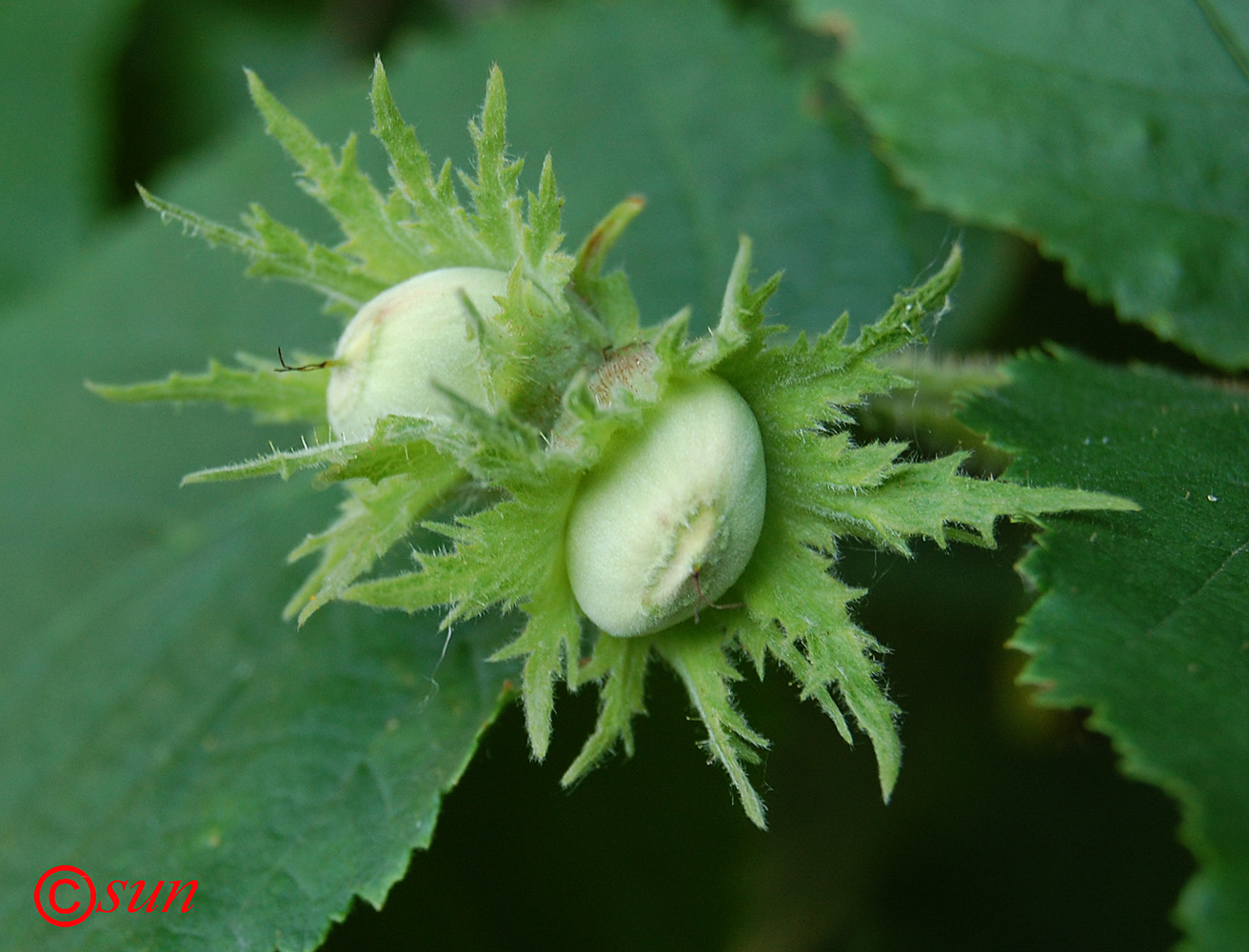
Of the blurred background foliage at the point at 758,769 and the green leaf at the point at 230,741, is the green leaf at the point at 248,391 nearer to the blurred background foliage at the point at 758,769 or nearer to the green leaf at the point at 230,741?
the green leaf at the point at 230,741

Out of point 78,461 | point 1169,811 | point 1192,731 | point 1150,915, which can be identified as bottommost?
point 1150,915

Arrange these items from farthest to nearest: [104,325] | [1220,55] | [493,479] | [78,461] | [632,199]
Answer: [104,325] < [78,461] < [1220,55] < [632,199] < [493,479]

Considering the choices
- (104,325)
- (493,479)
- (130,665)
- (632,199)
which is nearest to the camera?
(493,479)

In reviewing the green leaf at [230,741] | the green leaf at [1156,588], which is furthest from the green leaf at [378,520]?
the green leaf at [1156,588]

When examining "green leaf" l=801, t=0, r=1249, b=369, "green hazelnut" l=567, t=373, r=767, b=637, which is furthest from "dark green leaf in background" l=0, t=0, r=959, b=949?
"green hazelnut" l=567, t=373, r=767, b=637

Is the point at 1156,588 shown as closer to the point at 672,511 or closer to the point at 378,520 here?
the point at 672,511

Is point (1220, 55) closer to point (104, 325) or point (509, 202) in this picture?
point (509, 202)

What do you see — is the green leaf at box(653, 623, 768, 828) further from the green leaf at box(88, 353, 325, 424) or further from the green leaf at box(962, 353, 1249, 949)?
the green leaf at box(88, 353, 325, 424)

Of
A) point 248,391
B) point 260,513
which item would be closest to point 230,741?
point 260,513

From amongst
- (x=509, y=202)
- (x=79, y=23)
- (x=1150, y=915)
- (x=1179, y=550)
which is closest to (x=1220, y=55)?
(x=1179, y=550)
